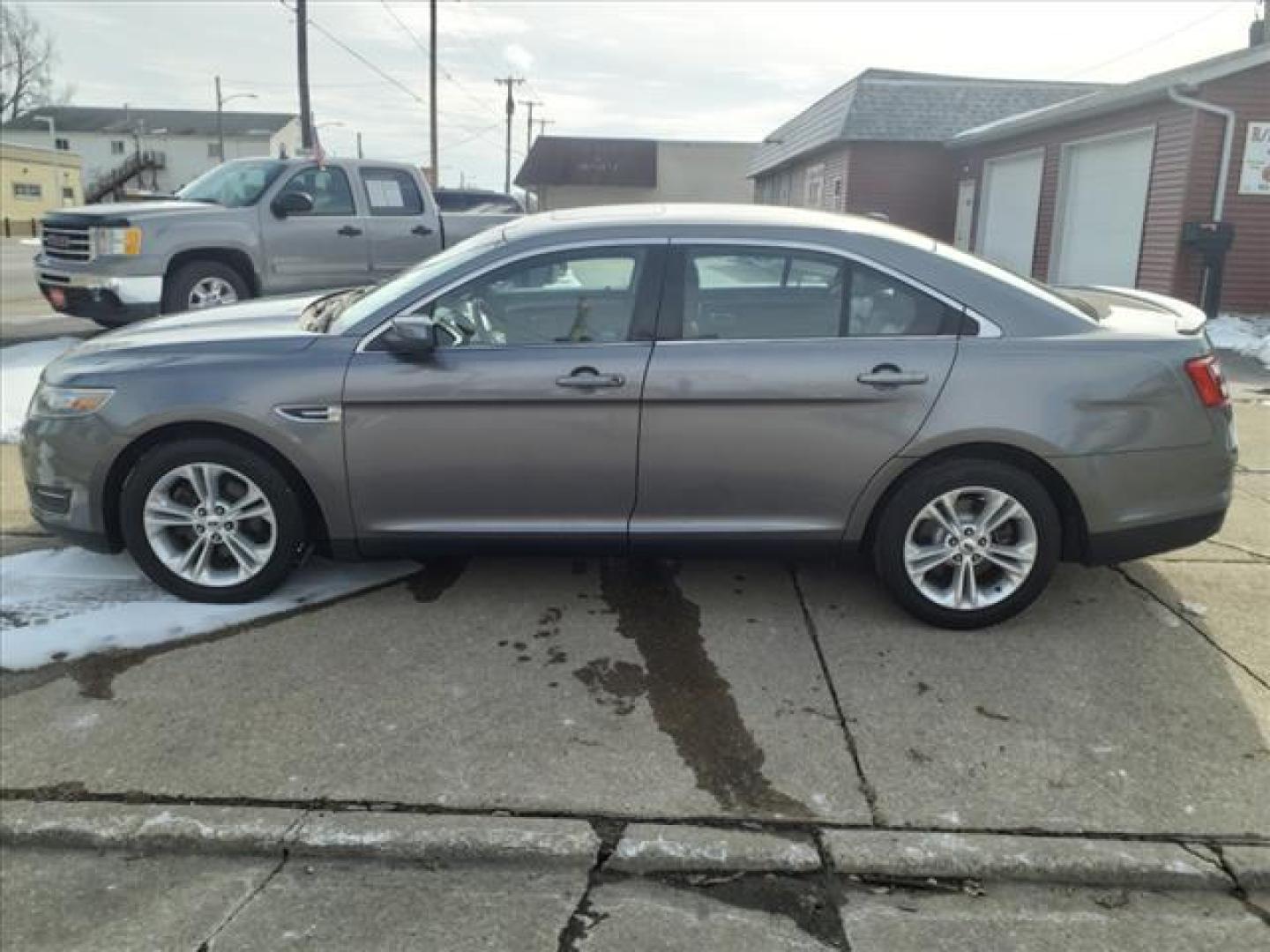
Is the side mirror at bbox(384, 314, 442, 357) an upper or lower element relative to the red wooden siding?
lower

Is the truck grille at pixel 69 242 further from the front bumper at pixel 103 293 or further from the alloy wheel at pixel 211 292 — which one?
the alloy wheel at pixel 211 292

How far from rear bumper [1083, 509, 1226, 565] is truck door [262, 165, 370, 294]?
8.51m

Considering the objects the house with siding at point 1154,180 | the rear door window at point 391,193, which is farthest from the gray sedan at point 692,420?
the house with siding at point 1154,180

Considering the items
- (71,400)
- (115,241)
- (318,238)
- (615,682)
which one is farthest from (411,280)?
(318,238)

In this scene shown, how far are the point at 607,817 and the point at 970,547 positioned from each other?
191 centimetres

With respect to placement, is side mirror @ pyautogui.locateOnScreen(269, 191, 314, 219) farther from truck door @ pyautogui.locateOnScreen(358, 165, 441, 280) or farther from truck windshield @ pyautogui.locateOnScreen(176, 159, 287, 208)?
truck door @ pyautogui.locateOnScreen(358, 165, 441, 280)

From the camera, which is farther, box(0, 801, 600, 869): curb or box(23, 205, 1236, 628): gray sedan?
box(23, 205, 1236, 628): gray sedan

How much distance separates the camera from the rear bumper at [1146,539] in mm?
4125

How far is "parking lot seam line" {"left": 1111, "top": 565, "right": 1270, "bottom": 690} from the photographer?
3.90 meters

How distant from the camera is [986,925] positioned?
266 centimetres

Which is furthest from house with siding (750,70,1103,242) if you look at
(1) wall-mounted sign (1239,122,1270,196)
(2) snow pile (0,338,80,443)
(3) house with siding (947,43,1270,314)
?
(2) snow pile (0,338,80,443)

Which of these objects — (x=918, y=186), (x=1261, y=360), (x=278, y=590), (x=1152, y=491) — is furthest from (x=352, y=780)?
(x=918, y=186)

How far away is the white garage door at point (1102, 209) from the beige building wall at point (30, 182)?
5246 cm

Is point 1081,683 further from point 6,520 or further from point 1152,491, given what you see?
point 6,520
